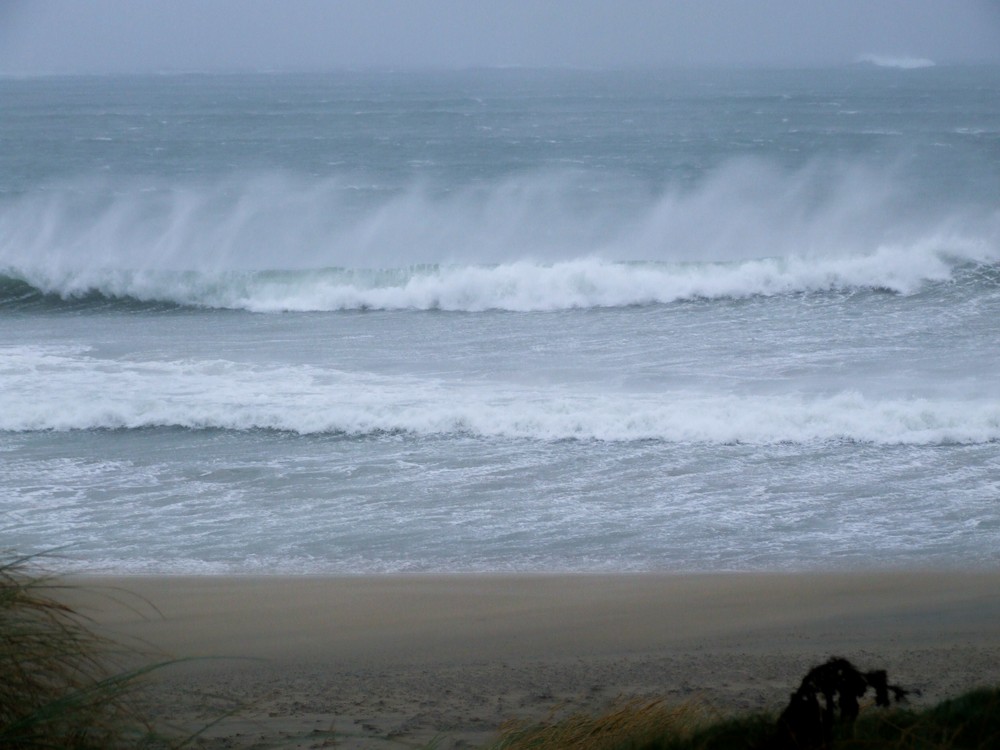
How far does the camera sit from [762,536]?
7.64 m

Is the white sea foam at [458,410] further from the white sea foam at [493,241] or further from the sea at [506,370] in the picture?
the white sea foam at [493,241]

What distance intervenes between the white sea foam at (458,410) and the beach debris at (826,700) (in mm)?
7170

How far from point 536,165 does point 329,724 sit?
34.4 meters

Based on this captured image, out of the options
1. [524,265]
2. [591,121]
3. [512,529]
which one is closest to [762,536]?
[512,529]

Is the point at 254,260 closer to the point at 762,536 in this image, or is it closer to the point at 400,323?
the point at 400,323

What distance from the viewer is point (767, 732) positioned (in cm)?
292

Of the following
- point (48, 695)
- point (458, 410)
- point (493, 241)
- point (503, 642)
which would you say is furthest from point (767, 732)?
point (493, 241)

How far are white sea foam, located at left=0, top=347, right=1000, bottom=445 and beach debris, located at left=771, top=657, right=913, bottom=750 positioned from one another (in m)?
7.17

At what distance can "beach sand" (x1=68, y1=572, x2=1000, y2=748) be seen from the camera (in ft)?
16.3

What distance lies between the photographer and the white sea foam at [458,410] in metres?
9.99

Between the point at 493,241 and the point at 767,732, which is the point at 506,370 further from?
the point at 493,241

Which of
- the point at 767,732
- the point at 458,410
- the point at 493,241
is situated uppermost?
the point at 493,241

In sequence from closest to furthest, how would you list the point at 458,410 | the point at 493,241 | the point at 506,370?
the point at 458,410
the point at 506,370
the point at 493,241

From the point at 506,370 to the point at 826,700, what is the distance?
10274mm
